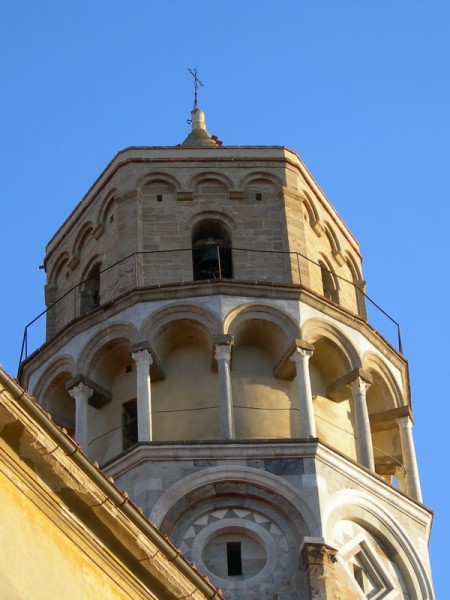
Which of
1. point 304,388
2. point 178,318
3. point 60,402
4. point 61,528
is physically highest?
point 178,318

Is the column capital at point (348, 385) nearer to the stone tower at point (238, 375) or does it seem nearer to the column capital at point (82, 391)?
the stone tower at point (238, 375)

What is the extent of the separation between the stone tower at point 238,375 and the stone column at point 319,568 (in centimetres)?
2

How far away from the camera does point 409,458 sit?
97.5ft

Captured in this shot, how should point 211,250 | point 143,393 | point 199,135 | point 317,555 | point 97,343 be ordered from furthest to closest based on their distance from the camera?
point 199,135
point 211,250
point 97,343
point 143,393
point 317,555

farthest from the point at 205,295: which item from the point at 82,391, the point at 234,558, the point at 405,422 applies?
the point at 234,558

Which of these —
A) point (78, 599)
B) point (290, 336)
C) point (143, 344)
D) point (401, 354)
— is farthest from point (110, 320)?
point (78, 599)

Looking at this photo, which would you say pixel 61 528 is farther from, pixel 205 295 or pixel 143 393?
pixel 205 295

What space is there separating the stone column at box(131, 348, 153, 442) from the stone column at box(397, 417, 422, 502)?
14.3 ft

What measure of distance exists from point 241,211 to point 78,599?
18768 millimetres

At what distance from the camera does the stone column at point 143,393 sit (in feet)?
91.4

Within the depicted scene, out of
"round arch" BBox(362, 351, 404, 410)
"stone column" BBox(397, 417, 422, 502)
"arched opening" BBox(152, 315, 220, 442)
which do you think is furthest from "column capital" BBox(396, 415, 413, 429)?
"arched opening" BBox(152, 315, 220, 442)

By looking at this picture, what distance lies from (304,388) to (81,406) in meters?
3.61

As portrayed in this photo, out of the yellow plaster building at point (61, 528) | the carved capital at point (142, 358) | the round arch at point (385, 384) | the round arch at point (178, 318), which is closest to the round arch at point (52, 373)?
the carved capital at point (142, 358)

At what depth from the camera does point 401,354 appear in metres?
31.4
